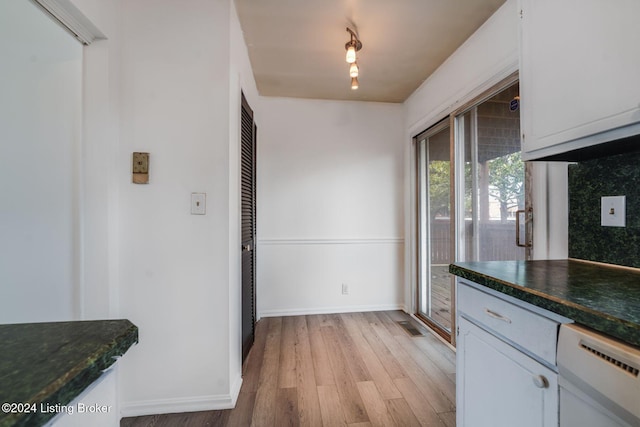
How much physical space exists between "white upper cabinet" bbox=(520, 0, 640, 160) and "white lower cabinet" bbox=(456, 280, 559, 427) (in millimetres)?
704

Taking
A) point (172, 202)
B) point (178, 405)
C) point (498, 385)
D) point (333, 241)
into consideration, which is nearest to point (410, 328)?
point (333, 241)

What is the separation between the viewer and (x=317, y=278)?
2.96 m

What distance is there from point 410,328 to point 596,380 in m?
2.16

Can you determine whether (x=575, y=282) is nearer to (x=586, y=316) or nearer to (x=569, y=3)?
(x=586, y=316)

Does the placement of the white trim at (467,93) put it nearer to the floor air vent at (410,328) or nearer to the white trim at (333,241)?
the white trim at (333,241)

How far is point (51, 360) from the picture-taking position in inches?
16.5

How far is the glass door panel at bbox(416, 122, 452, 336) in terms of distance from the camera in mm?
2406

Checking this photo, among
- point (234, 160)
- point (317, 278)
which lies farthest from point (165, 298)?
point (317, 278)

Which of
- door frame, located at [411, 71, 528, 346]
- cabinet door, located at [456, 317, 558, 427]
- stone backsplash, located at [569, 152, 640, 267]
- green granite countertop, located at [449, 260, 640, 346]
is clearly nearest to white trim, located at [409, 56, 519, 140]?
door frame, located at [411, 71, 528, 346]

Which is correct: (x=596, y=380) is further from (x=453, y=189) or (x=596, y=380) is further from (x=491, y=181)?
(x=453, y=189)

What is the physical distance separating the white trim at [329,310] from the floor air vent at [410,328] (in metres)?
0.32

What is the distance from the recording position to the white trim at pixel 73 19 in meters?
1.14

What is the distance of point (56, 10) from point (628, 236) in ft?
8.95

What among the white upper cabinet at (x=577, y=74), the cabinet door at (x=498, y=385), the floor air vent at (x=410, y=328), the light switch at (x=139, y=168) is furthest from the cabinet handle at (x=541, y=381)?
the light switch at (x=139, y=168)
